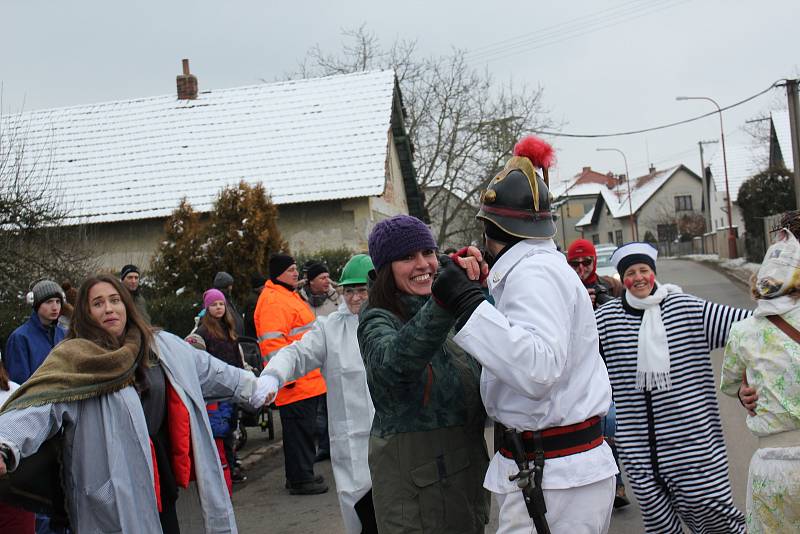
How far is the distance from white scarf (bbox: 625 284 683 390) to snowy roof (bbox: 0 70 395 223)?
1529cm

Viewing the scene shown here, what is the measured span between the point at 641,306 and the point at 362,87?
2038cm

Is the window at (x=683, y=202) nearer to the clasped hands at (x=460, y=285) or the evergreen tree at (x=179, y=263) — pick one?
the evergreen tree at (x=179, y=263)

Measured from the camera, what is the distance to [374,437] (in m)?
3.35

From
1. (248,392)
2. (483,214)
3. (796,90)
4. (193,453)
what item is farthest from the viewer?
(796,90)

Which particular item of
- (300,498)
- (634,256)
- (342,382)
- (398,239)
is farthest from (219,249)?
(398,239)

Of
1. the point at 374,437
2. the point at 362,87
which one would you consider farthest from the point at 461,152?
the point at 374,437

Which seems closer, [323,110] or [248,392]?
[248,392]

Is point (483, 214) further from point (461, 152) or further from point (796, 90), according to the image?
point (461, 152)

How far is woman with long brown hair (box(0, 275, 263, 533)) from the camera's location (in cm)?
398

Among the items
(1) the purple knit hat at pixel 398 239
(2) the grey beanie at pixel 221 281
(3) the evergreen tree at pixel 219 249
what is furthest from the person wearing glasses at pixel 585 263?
(3) the evergreen tree at pixel 219 249

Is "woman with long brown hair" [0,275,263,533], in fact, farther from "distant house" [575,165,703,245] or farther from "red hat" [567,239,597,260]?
"distant house" [575,165,703,245]

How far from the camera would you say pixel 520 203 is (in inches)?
116

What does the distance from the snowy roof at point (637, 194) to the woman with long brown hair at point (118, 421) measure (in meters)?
75.5

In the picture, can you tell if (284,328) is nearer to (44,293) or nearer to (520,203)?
(44,293)
